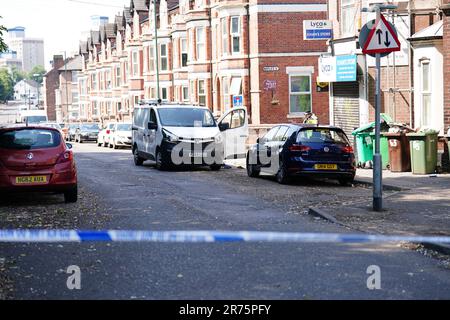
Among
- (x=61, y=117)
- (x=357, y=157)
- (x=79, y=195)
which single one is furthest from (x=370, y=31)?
(x=61, y=117)

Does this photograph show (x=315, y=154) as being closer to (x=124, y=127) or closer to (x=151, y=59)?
(x=124, y=127)

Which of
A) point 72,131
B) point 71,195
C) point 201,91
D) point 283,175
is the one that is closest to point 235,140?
point 283,175

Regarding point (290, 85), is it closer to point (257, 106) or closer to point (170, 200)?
point (257, 106)

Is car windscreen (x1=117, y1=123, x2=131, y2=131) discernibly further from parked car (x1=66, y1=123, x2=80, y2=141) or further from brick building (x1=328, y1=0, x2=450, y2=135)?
parked car (x1=66, y1=123, x2=80, y2=141)

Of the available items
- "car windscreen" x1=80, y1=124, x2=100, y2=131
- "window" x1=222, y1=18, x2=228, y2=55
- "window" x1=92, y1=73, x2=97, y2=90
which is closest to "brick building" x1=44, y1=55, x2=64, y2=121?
"window" x1=92, y1=73, x2=97, y2=90

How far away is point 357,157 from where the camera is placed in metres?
23.4

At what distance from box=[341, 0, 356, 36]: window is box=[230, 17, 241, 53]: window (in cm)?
1426

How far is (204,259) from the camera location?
9.35 meters

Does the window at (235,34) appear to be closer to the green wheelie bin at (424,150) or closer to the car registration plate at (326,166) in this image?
the green wheelie bin at (424,150)

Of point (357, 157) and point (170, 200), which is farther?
point (357, 157)

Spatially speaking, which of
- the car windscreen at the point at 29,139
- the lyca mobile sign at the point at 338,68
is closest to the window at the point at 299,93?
the lyca mobile sign at the point at 338,68

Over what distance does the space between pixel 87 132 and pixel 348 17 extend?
3318cm
